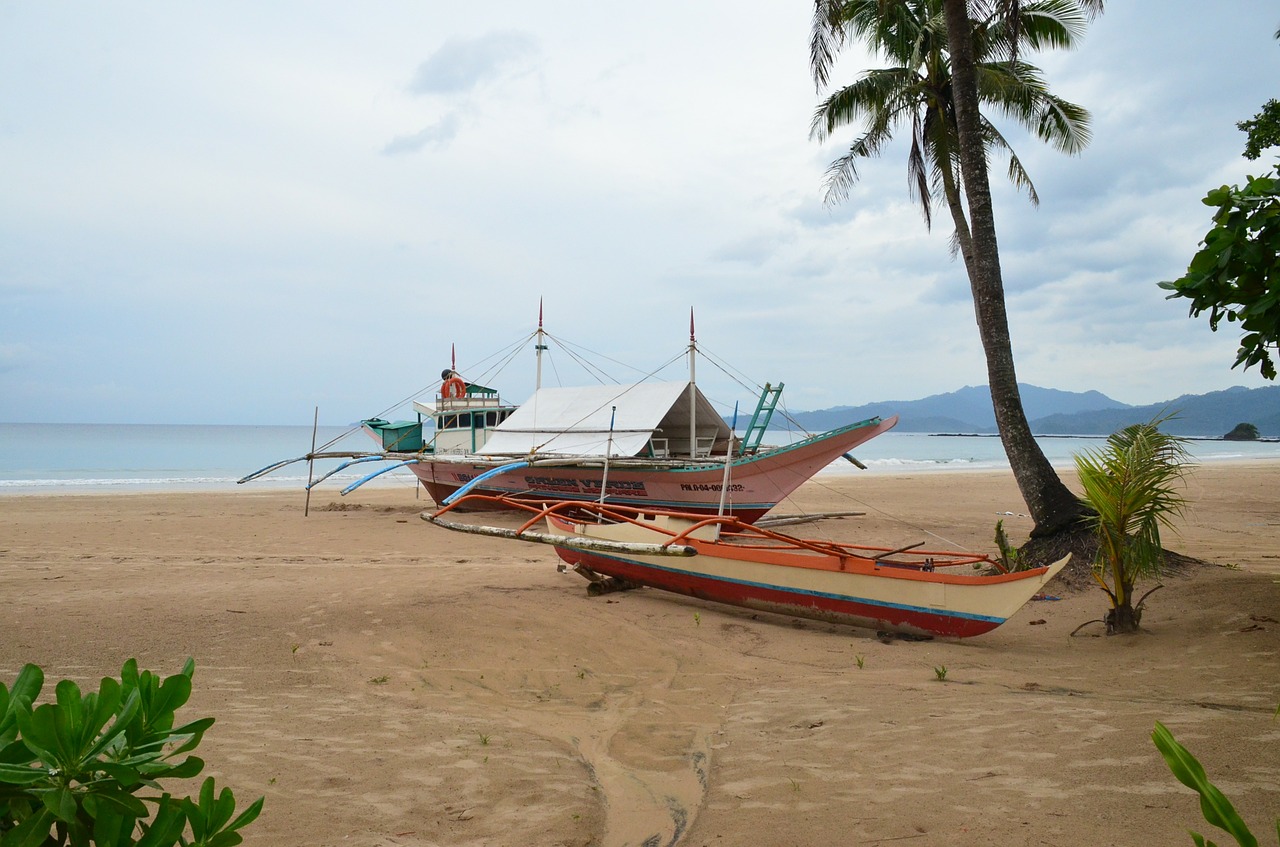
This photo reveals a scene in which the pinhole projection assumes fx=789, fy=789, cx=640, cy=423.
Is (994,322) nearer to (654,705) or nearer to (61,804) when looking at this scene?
(654,705)

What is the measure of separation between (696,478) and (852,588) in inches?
311

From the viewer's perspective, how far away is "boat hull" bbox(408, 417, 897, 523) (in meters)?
13.5

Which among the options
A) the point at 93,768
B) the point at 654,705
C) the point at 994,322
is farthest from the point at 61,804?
the point at 994,322

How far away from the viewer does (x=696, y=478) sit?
14.8m

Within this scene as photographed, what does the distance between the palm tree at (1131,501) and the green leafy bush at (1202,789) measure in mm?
5878

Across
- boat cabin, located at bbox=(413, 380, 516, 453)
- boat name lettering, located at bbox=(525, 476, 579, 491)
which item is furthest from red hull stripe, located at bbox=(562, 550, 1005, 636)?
boat cabin, located at bbox=(413, 380, 516, 453)

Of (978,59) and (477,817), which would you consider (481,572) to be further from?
(978,59)

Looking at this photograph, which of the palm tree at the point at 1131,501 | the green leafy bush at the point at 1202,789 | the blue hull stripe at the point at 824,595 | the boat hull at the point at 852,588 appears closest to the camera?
the green leafy bush at the point at 1202,789

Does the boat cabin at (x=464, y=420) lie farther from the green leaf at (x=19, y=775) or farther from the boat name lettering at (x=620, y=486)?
the green leaf at (x=19, y=775)

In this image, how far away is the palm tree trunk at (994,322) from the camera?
9.13m

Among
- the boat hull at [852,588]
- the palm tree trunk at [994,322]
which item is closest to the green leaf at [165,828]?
the boat hull at [852,588]

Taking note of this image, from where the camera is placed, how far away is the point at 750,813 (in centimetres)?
359

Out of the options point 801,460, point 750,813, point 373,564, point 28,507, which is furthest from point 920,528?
point 28,507

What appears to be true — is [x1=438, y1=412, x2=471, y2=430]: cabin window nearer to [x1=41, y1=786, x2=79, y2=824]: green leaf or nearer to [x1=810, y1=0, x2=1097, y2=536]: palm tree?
[x1=810, y1=0, x2=1097, y2=536]: palm tree
